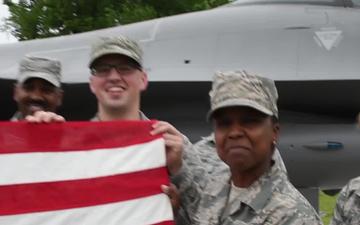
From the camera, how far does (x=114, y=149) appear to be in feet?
10.6

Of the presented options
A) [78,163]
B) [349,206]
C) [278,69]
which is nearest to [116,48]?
[78,163]

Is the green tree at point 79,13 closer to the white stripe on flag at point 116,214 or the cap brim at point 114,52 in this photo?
the cap brim at point 114,52

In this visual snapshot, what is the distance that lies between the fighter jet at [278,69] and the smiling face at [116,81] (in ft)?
14.9

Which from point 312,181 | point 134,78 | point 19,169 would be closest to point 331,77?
point 312,181

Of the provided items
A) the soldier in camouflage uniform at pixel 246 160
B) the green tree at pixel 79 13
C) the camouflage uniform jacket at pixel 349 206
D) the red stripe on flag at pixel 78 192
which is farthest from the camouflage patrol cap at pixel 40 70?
the green tree at pixel 79 13

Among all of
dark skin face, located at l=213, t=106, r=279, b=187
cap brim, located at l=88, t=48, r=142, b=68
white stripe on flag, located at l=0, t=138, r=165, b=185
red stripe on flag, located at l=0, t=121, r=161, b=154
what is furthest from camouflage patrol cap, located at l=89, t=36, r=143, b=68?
dark skin face, located at l=213, t=106, r=279, b=187

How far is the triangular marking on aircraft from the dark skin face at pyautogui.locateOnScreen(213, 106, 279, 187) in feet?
18.4

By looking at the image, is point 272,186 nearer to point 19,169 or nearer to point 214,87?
point 214,87

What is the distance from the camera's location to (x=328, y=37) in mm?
8172

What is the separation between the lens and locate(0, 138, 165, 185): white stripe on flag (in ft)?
9.84

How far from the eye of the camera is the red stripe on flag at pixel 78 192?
2.97 metres

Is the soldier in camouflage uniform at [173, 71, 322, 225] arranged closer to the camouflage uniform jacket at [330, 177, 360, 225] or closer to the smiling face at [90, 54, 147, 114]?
the camouflage uniform jacket at [330, 177, 360, 225]

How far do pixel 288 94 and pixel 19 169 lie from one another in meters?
5.54

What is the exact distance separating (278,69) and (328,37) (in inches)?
31.2
